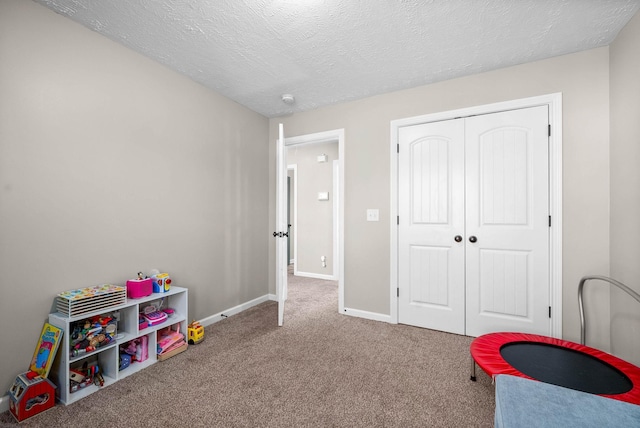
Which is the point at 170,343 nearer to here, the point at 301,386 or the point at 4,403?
the point at 4,403

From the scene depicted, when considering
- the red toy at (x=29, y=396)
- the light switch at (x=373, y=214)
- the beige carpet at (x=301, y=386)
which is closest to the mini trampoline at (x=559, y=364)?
the beige carpet at (x=301, y=386)

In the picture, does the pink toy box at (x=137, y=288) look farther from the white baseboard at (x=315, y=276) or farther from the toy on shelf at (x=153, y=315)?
the white baseboard at (x=315, y=276)

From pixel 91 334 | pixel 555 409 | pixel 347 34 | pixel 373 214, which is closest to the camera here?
pixel 555 409

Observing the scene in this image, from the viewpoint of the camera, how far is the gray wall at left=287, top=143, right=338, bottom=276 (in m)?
→ 5.30

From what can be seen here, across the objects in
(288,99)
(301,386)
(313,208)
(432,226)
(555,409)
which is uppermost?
(288,99)

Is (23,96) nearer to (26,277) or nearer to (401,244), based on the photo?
(26,277)

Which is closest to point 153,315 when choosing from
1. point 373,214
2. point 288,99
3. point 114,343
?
point 114,343

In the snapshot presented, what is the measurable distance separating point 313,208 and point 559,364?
4165 mm

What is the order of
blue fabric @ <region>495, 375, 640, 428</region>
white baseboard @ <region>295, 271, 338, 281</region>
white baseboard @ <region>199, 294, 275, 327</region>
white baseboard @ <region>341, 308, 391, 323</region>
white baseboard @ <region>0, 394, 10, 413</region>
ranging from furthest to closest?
1. white baseboard @ <region>295, 271, 338, 281</region>
2. white baseboard @ <region>341, 308, 391, 323</region>
3. white baseboard @ <region>199, 294, 275, 327</region>
4. white baseboard @ <region>0, 394, 10, 413</region>
5. blue fabric @ <region>495, 375, 640, 428</region>

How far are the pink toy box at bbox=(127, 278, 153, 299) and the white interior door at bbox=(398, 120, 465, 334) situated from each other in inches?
92.4

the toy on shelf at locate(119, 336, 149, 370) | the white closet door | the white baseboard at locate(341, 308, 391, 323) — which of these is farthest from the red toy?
the white closet door

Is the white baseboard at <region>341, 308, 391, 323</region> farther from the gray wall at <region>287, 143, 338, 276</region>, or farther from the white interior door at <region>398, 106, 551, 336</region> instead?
the gray wall at <region>287, 143, 338, 276</region>

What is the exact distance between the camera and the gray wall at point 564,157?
2.29m

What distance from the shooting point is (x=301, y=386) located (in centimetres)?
194
